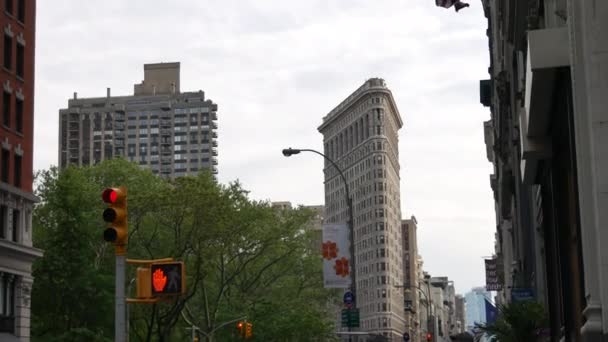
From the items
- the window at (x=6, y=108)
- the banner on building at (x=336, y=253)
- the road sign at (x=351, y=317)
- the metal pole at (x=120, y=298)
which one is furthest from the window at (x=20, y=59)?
the metal pole at (x=120, y=298)

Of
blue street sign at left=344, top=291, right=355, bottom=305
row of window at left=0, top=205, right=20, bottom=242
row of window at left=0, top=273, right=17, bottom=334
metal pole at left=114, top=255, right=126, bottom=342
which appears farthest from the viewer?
row of window at left=0, top=205, right=20, bottom=242

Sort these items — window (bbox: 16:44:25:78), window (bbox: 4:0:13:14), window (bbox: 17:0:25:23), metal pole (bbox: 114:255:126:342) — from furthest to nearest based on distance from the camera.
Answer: window (bbox: 17:0:25:23) → window (bbox: 16:44:25:78) → window (bbox: 4:0:13:14) → metal pole (bbox: 114:255:126:342)

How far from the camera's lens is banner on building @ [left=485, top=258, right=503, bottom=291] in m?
103

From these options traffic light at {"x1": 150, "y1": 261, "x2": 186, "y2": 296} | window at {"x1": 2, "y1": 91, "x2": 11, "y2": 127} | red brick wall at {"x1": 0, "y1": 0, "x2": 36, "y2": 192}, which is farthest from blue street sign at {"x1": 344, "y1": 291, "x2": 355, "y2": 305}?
traffic light at {"x1": 150, "y1": 261, "x2": 186, "y2": 296}

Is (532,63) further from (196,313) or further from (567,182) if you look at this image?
(196,313)

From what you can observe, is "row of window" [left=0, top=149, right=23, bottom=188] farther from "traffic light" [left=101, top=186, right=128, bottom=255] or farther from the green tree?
"traffic light" [left=101, top=186, right=128, bottom=255]

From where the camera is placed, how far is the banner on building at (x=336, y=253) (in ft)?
130

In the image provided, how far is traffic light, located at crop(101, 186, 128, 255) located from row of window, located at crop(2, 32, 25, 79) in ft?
146

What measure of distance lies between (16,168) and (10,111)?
3.07m

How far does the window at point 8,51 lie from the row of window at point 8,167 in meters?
4.53

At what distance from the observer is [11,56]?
5962 cm

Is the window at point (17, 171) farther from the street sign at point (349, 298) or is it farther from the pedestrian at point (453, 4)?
the pedestrian at point (453, 4)

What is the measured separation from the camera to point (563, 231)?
19594 millimetres

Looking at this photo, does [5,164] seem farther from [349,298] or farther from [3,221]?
[349,298]
